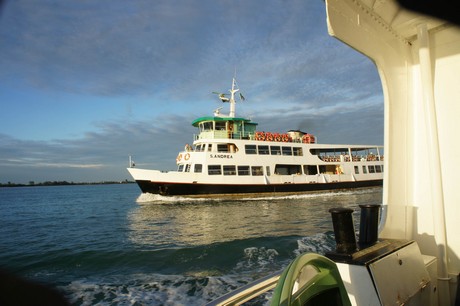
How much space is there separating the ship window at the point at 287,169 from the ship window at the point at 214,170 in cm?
592

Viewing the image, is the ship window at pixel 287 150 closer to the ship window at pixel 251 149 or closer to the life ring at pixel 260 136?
the life ring at pixel 260 136

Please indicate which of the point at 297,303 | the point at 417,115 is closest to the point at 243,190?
the point at 417,115

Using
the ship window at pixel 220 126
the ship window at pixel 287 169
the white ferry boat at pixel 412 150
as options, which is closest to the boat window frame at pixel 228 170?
the ship window at pixel 220 126

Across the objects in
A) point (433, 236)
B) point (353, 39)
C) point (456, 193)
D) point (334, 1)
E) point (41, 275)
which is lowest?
point (41, 275)

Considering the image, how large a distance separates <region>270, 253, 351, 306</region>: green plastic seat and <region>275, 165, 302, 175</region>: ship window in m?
24.3

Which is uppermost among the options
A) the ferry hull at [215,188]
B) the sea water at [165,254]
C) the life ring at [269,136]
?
the life ring at [269,136]

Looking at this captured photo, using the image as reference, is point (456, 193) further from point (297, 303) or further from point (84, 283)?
point (84, 283)

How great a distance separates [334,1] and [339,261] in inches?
83.1

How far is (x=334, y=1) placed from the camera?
2.38 meters

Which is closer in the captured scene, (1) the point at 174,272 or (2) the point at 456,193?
(2) the point at 456,193

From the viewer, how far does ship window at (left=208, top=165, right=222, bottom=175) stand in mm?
22422

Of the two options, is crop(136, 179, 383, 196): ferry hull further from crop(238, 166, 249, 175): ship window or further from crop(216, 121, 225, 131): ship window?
crop(216, 121, 225, 131): ship window

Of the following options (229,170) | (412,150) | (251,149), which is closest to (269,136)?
(251,149)

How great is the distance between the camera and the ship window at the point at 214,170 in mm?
22422
